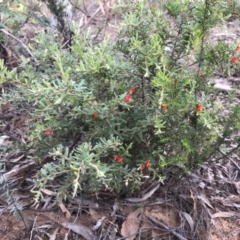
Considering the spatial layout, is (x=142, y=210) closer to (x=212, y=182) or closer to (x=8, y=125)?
(x=212, y=182)

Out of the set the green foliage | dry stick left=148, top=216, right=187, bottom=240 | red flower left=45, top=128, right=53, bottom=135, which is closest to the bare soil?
dry stick left=148, top=216, right=187, bottom=240

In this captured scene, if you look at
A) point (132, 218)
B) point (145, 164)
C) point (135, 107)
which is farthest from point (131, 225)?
point (135, 107)

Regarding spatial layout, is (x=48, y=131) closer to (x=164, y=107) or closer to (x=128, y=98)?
(x=128, y=98)

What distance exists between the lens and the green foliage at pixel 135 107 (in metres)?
1.47

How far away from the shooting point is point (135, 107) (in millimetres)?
1629

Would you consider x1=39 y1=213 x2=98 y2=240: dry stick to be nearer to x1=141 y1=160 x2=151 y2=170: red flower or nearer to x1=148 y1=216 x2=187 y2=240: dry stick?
x1=148 y1=216 x2=187 y2=240: dry stick

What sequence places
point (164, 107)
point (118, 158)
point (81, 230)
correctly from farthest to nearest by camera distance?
1. point (81, 230)
2. point (118, 158)
3. point (164, 107)

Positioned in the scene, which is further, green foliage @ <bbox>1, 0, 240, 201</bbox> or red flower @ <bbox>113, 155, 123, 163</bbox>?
red flower @ <bbox>113, 155, 123, 163</bbox>

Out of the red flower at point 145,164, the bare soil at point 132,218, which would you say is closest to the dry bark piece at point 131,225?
the bare soil at point 132,218

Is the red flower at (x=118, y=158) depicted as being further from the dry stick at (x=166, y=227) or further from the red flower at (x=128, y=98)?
the dry stick at (x=166, y=227)

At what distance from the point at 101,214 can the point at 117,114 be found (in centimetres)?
52

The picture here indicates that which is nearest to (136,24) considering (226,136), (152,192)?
A: (226,136)

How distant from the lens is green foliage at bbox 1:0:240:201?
1.47m

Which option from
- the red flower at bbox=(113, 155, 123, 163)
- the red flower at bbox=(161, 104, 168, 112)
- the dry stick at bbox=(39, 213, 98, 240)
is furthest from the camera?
the dry stick at bbox=(39, 213, 98, 240)
